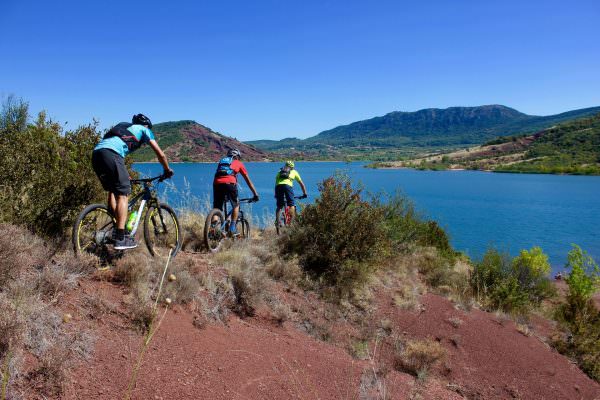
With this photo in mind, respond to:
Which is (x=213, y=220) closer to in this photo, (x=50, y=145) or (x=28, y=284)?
(x=50, y=145)

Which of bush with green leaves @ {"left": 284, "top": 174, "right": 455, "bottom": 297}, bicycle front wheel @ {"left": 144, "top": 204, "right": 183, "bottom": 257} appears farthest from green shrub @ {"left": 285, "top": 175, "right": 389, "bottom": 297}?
bicycle front wheel @ {"left": 144, "top": 204, "right": 183, "bottom": 257}

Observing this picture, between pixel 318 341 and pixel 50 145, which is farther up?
pixel 50 145

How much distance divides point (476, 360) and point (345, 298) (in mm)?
2470

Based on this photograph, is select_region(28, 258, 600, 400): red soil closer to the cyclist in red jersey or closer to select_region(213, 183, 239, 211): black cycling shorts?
the cyclist in red jersey

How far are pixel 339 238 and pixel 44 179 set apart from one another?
531cm

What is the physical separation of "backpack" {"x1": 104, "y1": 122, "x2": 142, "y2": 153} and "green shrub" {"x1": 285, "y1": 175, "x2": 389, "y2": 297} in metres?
4.16

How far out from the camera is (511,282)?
36.2 ft

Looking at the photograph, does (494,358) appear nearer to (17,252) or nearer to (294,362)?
(294,362)

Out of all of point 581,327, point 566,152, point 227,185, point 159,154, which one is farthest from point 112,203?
point 566,152

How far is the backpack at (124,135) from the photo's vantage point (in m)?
4.78

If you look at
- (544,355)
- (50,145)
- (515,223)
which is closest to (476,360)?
(544,355)

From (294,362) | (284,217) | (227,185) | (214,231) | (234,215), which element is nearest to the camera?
(294,362)

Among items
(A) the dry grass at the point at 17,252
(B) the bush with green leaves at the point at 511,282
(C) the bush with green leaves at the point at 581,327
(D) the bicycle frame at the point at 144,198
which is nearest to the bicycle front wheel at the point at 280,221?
(D) the bicycle frame at the point at 144,198

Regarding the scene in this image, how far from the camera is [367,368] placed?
488 centimetres
